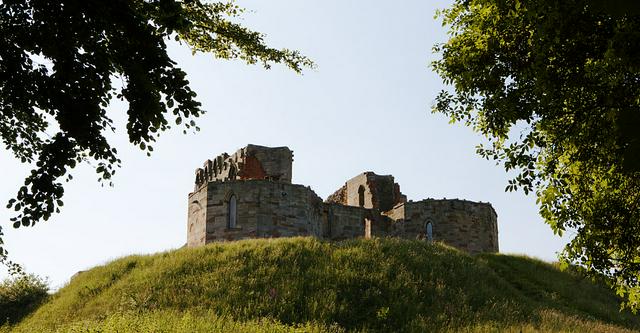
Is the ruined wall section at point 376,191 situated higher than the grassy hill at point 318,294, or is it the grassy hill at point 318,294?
the ruined wall section at point 376,191

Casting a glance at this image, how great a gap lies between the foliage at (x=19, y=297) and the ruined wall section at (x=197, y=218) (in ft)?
27.3

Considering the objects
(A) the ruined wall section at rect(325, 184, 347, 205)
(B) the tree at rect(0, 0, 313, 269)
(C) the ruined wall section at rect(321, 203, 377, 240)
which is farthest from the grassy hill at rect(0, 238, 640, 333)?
(A) the ruined wall section at rect(325, 184, 347, 205)

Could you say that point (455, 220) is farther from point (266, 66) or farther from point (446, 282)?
point (266, 66)

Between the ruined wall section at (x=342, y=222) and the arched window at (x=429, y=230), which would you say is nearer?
the ruined wall section at (x=342, y=222)

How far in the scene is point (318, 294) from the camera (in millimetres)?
20797

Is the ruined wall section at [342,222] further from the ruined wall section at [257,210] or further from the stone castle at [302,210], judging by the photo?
the ruined wall section at [257,210]

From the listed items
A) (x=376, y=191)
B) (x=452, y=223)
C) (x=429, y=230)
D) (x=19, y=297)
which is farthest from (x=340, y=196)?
(x=19, y=297)

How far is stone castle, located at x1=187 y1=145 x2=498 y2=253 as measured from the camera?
35.6m

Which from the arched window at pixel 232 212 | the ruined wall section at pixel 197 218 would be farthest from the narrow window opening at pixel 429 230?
the ruined wall section at pixel 197 218

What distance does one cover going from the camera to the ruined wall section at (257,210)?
35.2 m

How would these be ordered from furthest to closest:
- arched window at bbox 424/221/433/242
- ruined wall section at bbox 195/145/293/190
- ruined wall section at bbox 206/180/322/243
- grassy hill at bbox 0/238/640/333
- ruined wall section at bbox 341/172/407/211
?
ruined wall section at bbox 341/172/407/211 < arched window at bbox 424/221/433/242 < ruined wall section at bbox 195/145/293/190 < ruined wall section at bbox 206/180/322/243 < grassy hill at bbox 0/238/640/333

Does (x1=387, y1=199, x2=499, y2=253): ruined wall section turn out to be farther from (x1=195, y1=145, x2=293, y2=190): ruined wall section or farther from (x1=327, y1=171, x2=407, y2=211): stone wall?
(x1=195, y1=145, x2=293, y2=190): ruined wall section

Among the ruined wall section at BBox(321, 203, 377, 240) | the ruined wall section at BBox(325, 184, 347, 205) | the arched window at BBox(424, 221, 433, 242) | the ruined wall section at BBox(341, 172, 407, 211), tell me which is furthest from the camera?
the ruined wall section at BBox(325, 184, 347, 205)

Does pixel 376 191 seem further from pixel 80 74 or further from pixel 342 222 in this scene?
pixel 80 74
